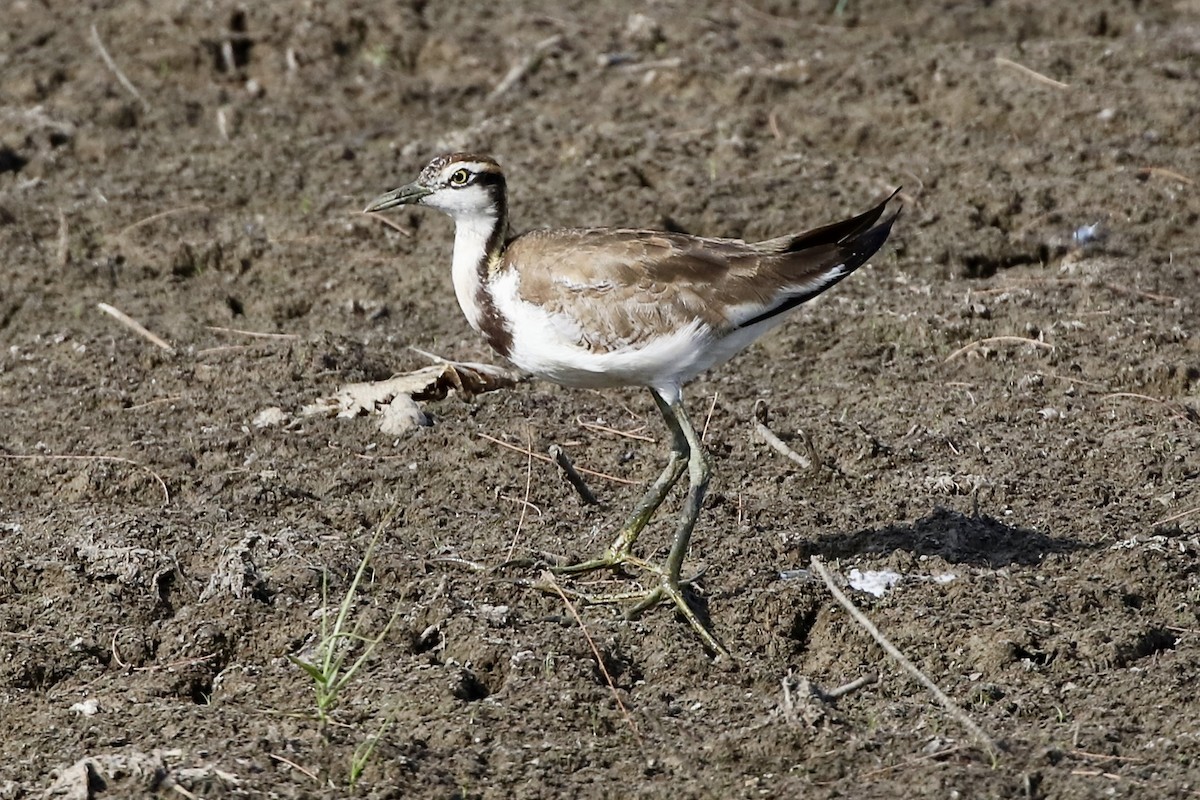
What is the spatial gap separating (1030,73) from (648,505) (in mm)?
5167

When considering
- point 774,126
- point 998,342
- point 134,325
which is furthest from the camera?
point 774,126

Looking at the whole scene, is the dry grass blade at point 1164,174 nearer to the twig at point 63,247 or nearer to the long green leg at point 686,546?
the long green leg at point 686,546

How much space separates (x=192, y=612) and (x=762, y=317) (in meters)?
2.27

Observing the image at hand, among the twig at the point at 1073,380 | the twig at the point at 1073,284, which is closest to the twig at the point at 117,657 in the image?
the twig at the point at 1073,380

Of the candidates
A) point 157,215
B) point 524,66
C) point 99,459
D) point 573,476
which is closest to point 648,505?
point 573,476

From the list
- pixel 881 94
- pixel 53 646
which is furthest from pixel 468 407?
pixel 881 94

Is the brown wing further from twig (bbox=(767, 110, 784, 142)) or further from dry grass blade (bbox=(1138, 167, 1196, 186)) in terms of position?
twig (bbox=(767, 110, 784, 142))

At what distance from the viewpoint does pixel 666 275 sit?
5.82 meters

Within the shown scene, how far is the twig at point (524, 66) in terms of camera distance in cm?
1020

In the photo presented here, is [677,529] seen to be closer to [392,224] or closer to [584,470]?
[584,470]

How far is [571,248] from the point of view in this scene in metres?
5.83

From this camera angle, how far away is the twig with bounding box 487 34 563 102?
10203 millimetres

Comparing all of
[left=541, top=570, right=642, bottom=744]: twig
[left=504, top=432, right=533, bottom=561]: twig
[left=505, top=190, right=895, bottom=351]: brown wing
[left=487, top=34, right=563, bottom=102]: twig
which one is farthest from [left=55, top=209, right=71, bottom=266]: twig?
[left=541, top=570, right=642, bottom=744]: twig

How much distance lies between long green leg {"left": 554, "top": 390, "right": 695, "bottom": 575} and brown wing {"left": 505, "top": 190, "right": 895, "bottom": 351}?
374 millimetres
